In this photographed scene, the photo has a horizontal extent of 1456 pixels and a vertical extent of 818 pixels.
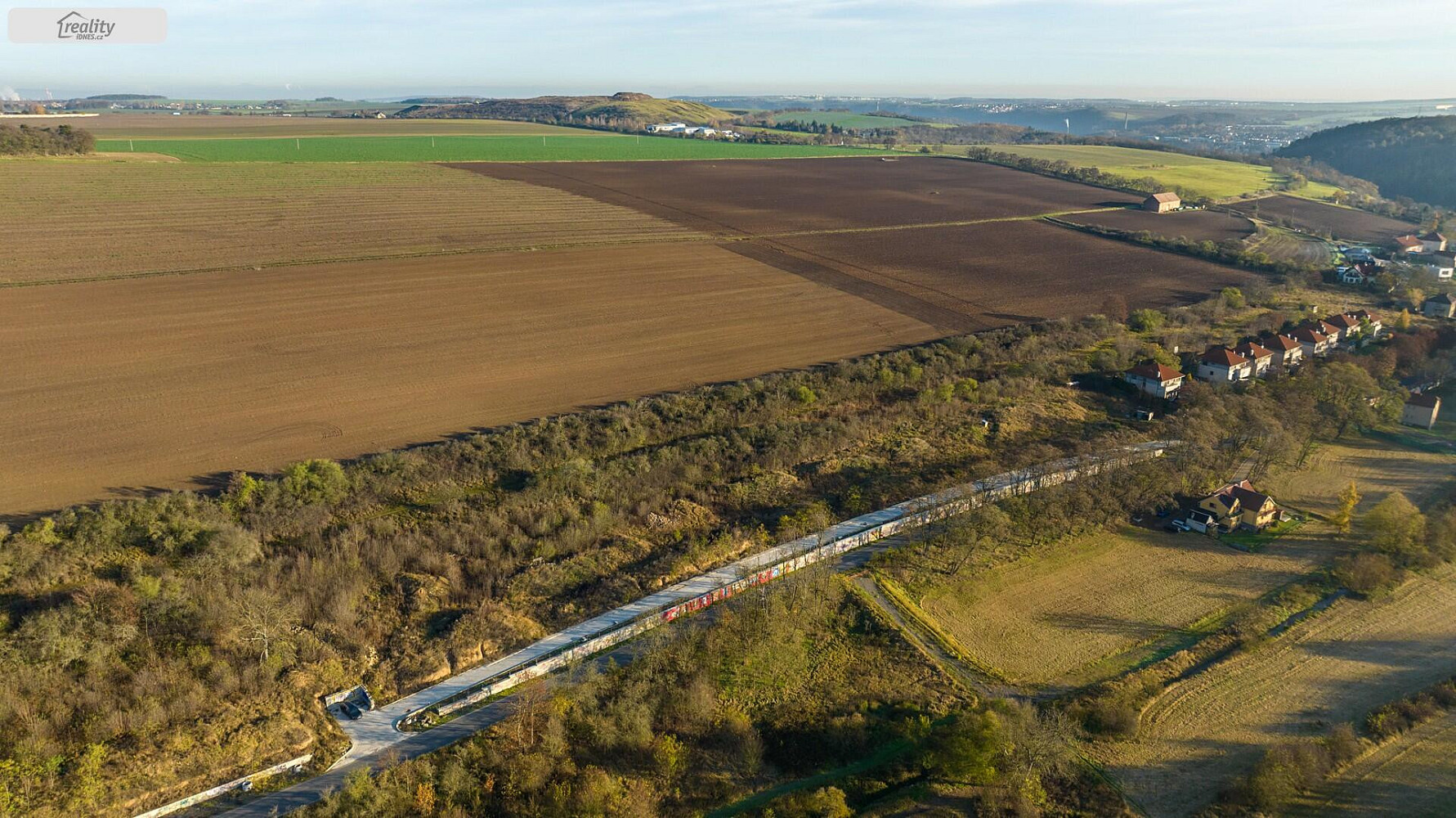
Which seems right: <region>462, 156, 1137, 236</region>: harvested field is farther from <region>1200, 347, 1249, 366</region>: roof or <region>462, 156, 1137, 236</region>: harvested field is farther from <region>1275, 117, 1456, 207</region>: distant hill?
<region>1275, 117, 1456, 207</region>: distant hill

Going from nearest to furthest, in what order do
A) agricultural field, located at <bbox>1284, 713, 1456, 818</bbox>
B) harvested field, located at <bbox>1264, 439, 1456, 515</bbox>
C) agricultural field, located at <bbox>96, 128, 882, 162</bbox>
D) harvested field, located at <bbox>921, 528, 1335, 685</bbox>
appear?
agricultural field, located at <bbox>1284, 713, 1456, 818</bbox> → harvested field, located at <bbox>921, 528, 1335, 685</bbox> → harvested field, located at <bbox>1264, 439, 1456, 515</bbox> → agricultural field, located at <bbox>96, 128, 882, 162</bbox>

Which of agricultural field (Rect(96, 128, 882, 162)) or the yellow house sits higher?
agricultural field (Rect(96, 128, 882, 162))

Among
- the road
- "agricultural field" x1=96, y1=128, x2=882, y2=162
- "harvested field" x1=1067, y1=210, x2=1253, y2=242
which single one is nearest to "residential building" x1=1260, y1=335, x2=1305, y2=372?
the road

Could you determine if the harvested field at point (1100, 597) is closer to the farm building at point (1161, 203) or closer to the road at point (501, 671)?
the road at point (501, 671)

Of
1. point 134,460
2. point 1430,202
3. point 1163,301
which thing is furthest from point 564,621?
point 1430,202

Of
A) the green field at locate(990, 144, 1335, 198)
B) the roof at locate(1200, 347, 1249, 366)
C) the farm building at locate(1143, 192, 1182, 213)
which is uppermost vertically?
the green field at locate(990, 144, 1335, 198)

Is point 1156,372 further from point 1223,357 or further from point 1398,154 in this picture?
point 1398,154

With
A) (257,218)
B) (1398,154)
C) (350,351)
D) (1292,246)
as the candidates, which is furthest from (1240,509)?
(1398,154)

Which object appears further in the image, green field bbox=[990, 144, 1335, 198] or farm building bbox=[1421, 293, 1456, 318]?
green field bbox=[990, 144, 1335, 198]
